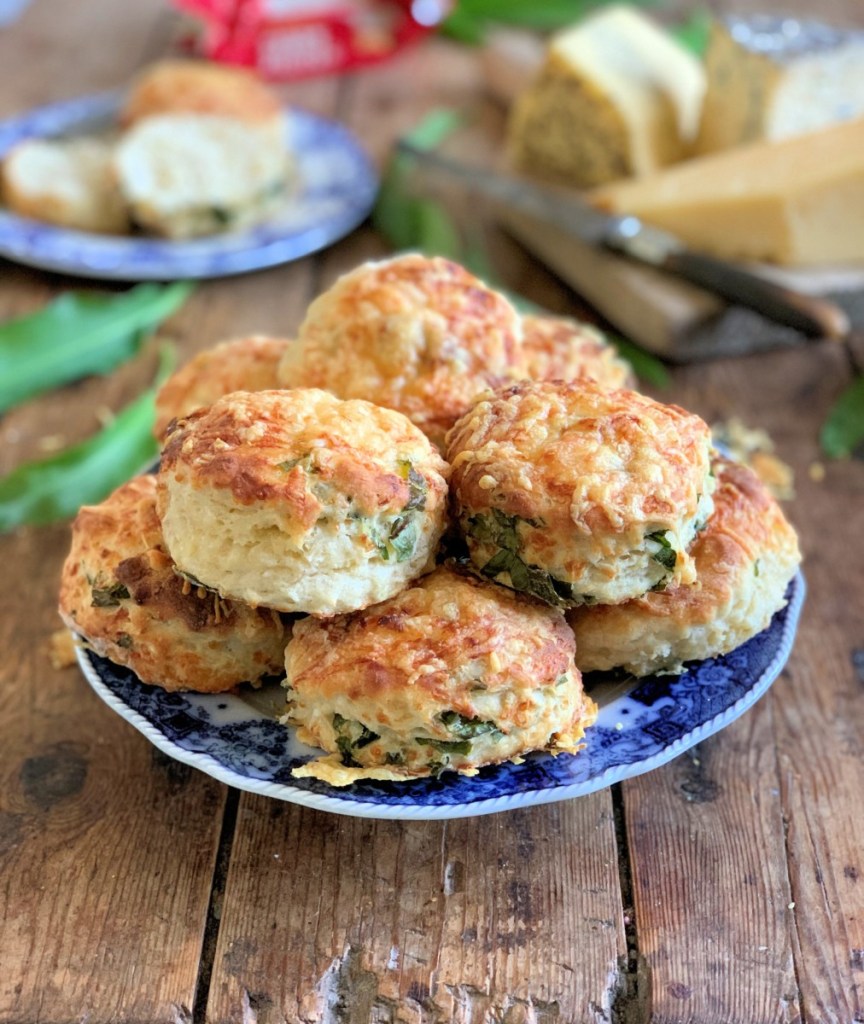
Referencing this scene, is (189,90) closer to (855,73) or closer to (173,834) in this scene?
(855,73)

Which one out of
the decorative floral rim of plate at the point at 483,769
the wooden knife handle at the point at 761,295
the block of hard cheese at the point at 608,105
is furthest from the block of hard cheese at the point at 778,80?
the decorative floral rim of plate at the point at 483,769

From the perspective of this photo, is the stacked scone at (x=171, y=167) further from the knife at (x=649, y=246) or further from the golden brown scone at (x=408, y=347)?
the golden brown scone at (x=408, y=347)

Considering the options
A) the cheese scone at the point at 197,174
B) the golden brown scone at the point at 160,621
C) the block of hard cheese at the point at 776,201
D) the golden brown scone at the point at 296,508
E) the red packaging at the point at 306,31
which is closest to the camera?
the golden brown scone at the point at 296,508

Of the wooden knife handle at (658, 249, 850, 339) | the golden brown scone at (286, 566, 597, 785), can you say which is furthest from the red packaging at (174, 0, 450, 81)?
the golden brown scone at (286, 566, 597, 785)

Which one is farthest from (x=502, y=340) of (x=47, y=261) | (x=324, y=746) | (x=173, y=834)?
(x=47, y=261)

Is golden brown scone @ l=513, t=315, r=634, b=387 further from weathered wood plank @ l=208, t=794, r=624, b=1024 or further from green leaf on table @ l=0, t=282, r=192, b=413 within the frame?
green leaf on table @ l=0, t=282, r=192, b=413

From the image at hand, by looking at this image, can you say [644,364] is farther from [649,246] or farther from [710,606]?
[710,606]

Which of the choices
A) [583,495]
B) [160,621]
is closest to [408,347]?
[583,495]
